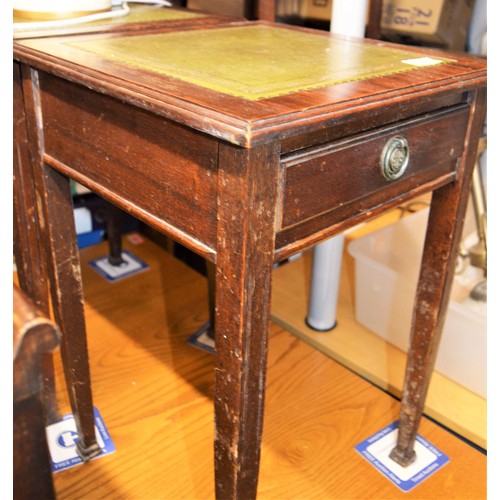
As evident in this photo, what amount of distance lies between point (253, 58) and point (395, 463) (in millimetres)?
650

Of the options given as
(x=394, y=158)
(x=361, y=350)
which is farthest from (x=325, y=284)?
(x=394, y=158)

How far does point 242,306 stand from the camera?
55 cm

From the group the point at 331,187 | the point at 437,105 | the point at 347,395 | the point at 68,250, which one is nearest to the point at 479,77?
the point at 437,105

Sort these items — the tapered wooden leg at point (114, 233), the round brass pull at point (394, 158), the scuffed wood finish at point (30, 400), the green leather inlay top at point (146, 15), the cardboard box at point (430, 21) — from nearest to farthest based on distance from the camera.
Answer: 1. the scuffed wood finish at point (30, 400)
2. the round brass pull at point (394, 158)
3. the green leather inlay top at point (146, 15)
4. the cardboard box at point (430, 21)
5. the tapered wooden leg at point (114, 233)

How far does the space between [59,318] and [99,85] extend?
0.39 metres

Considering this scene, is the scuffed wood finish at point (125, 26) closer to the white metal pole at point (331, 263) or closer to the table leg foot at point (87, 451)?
the white metal pole at point (331, 263)

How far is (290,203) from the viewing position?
0.55m

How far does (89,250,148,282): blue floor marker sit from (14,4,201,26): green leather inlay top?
64cm

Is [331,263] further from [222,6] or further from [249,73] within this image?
[249,73]

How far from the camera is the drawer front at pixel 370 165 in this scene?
551 mm

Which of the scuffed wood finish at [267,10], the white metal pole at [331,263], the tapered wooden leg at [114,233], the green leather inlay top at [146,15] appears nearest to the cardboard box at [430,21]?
the white metal pole at [331,263]

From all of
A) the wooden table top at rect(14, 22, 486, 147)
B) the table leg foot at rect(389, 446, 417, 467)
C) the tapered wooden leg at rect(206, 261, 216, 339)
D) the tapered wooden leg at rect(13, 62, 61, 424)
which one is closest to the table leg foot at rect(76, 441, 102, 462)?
the tapered wooden leg at rect(13, 62, 61, 424)

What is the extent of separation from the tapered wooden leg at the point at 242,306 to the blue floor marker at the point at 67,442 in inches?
15.3

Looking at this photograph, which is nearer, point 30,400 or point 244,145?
point 30,400
